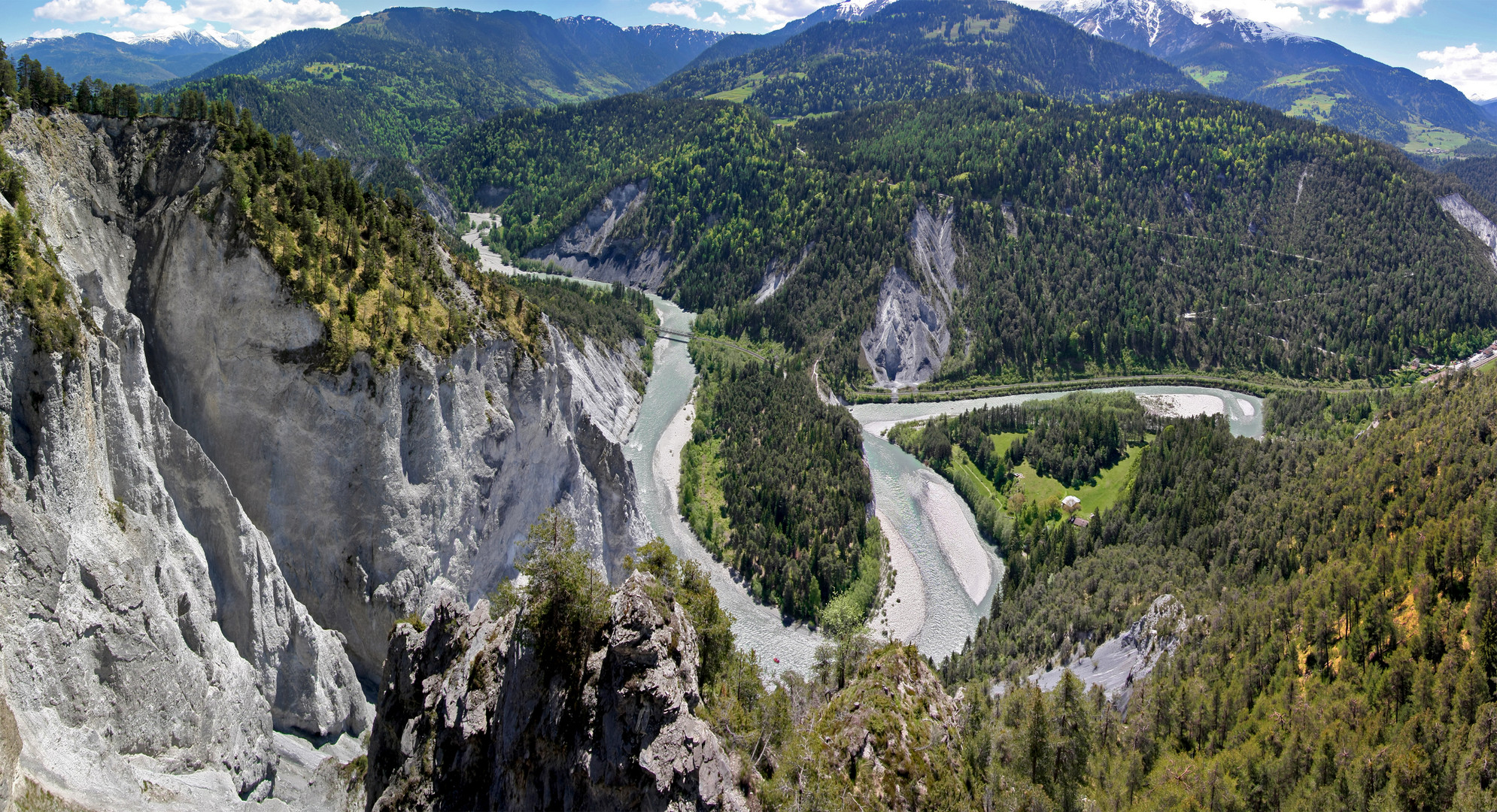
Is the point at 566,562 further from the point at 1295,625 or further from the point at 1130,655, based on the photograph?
the point at 1295,625

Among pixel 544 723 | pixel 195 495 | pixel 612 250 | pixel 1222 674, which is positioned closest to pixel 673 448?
pixel 1222 674

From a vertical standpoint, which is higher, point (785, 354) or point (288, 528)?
point (288, 528)

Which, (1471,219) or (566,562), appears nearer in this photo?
(566,562)

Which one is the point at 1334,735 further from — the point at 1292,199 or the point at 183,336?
the point at 1292,199

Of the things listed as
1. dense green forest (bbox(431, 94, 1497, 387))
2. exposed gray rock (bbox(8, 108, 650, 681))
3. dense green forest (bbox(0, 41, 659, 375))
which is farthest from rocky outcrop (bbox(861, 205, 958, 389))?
exposed gray rock (bbox(8, 108, 650, 681))

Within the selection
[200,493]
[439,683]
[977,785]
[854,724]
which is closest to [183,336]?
[200,493]

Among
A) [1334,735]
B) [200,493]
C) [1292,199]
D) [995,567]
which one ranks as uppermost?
[1292,199]

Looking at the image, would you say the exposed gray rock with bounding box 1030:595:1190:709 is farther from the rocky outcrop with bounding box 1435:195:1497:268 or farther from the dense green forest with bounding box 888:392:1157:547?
the rocky outcrop with bounding box 1435:195:1497:268
